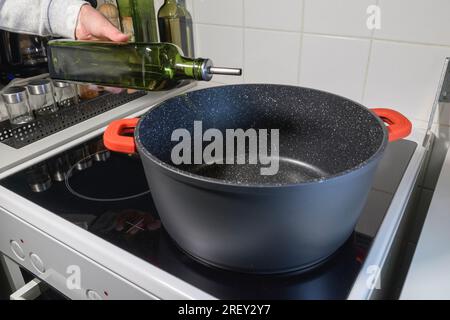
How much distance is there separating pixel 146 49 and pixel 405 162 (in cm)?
50

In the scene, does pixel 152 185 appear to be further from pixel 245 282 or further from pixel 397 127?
pixel 397 127

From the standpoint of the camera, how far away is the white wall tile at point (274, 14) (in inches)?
31.9

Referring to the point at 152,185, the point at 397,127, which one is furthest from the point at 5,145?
the point at 397,127

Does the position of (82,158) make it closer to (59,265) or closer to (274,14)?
(59,265)

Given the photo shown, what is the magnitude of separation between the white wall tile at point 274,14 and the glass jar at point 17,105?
0.52m

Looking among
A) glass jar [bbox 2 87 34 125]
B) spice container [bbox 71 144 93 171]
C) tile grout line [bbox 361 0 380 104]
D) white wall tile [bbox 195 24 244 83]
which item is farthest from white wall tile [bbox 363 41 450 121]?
glass jar [bbox 2 87 34 125]

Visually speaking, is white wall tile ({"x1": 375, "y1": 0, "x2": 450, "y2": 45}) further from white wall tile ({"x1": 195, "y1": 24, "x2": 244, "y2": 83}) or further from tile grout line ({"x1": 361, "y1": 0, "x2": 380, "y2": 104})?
white wall tile ({"x1": 195, "y1": 24, "x2": 244, "y2": 83})

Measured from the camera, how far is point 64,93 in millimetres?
903

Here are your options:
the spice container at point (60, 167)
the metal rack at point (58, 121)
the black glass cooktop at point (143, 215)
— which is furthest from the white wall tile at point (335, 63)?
the spice container at point (60, 167)

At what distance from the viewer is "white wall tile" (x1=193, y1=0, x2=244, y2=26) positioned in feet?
2.93

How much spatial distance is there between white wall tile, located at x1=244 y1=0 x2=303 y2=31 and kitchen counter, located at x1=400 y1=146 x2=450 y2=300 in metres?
0.47

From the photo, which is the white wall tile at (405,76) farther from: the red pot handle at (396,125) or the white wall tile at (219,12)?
the white wall tile at (219,12)

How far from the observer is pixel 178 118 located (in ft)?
2.02

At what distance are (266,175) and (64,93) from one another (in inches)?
21.8
